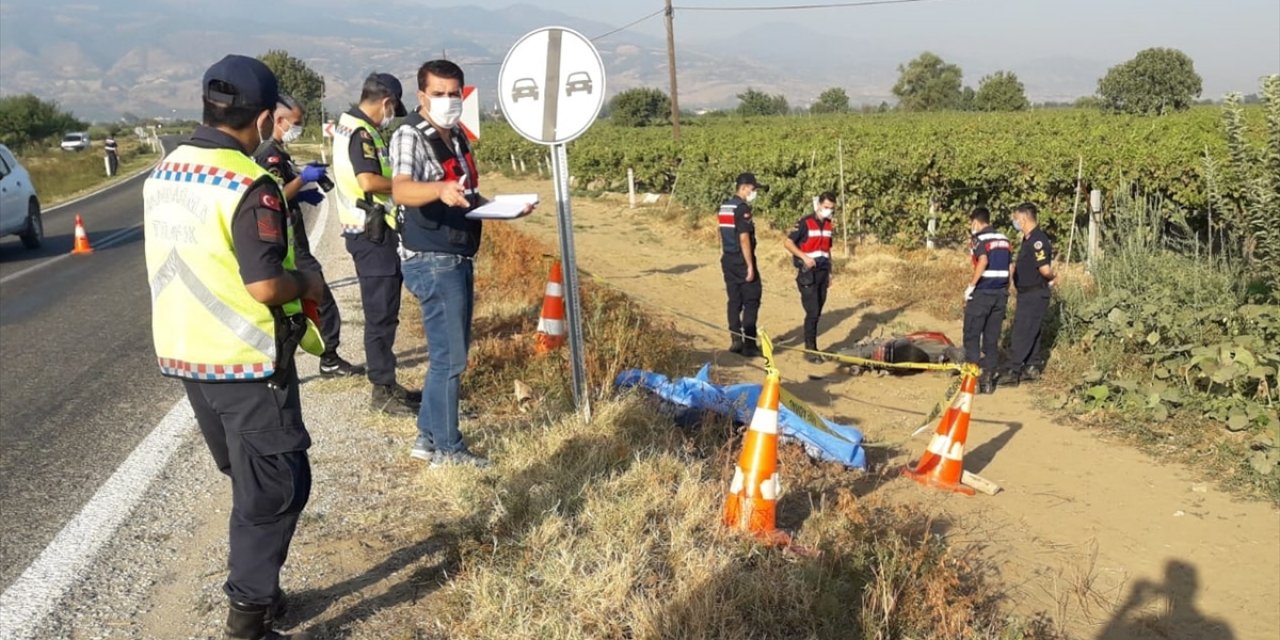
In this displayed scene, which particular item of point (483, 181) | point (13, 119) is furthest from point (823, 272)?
point (13, 119)

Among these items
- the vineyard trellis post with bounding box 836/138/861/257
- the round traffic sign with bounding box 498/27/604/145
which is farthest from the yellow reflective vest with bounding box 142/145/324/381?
the vineyard trellis post with bounding box 836/138/861/257

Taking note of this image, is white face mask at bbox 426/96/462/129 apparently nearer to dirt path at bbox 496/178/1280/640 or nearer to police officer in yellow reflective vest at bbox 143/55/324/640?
police officer in yellow reflective vest at bbox 143/55/324/640

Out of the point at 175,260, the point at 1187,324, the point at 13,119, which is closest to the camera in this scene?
the point at 175,260

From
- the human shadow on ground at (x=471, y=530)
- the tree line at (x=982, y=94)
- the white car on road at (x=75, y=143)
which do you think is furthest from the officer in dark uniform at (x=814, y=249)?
the white car on road at (x=75, y=143)

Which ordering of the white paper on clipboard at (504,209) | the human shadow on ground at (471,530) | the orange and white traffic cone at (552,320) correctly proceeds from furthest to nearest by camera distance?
1. the orange and white traffic cone at (552,320)
2. the white paper on clipboard at (504,209)
3. the human shadow on ground at (471,530)

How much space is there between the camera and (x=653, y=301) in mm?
12555

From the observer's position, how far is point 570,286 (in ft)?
17.5

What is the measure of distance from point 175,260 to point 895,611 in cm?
275

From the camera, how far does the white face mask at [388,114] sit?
559 centimetres

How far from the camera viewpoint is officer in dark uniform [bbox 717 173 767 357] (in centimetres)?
933

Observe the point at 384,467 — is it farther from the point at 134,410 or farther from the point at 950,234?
the point at 950,234

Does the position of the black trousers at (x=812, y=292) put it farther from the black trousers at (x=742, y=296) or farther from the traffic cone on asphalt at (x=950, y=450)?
the traffic cone on asphalt at (x=950, y=450)

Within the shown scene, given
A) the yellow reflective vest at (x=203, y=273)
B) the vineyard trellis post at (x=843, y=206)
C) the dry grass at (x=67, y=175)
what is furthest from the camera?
the dry grass at (x=67, y=175)

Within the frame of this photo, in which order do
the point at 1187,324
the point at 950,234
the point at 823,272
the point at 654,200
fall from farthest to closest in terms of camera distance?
1. the point at 654,200
2. the point at 950,234
3. the point at 823,272
4. the point at 1187,324
